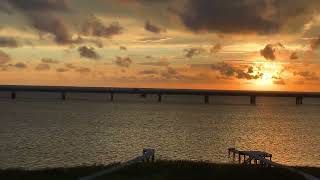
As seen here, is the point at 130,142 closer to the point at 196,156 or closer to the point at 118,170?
the point at 196,156

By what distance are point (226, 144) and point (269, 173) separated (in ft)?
148

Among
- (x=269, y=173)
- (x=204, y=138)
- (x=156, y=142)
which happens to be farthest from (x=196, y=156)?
(x=269, y=173)

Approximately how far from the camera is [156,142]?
7256 centimetres

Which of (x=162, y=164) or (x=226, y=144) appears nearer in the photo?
(x=162, y=164)

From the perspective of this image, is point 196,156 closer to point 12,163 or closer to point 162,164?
point 12,163

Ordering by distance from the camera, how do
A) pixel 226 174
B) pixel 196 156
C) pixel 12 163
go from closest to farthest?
1. pixel 226 174
2. pixel 12 163
3. pixel 196 156

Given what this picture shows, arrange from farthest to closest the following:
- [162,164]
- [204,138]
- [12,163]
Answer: [204,138] < [12,163] < [162,164]

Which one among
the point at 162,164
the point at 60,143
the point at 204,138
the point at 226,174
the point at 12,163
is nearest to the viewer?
the point at 226,174

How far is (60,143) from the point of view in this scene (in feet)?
225

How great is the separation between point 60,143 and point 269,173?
44.2m

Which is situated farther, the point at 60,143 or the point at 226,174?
the point at 60,143

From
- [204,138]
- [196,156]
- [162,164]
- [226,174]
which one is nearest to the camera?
[226,174]

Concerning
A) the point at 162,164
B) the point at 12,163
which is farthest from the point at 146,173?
the point at 12,163

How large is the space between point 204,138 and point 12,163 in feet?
128
